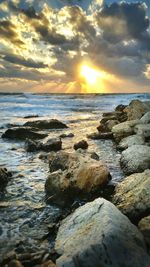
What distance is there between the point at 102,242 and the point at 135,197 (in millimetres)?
1569

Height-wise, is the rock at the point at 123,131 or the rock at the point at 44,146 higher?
the rock at the point at 123,131

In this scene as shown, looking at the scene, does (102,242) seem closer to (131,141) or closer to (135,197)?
(135,197)

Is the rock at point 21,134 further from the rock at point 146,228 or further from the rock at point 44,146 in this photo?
the rock at point 146,228

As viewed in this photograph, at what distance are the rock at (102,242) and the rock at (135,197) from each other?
1.99 feet

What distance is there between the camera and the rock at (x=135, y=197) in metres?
4.64

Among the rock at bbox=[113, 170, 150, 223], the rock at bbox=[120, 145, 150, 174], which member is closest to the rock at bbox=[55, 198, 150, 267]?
the rock at bbox=[113, 170, 150, 223]

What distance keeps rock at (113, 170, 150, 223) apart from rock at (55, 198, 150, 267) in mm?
608

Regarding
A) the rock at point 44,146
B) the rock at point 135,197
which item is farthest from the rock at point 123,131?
the rock at point 135,197

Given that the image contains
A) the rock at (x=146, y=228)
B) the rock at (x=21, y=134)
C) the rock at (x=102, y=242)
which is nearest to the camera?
the rock at (x=102, y=242)

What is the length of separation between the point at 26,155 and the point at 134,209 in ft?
17.1

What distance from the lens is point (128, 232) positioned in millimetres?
3744

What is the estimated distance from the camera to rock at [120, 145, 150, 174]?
7039mm

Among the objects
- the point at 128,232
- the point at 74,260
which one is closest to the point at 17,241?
the point at 74,260

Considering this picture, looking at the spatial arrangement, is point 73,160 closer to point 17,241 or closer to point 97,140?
point 17,241
